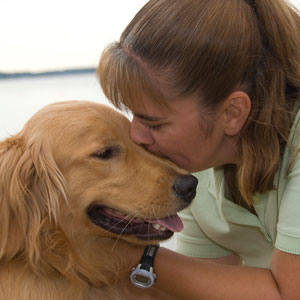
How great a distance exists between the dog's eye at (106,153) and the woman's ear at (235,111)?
30cm

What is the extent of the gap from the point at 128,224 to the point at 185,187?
0.18 meters

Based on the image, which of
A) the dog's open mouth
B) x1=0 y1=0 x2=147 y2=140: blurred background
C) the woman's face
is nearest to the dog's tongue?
the dog's open mouth

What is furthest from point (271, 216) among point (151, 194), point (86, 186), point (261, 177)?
point (86, 186)

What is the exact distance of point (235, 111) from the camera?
1.23 m

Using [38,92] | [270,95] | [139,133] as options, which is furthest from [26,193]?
[38,92]

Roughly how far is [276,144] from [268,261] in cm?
56

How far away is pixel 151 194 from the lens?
1.25m

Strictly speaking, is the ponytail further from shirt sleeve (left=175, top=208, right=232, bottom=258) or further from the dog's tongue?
shirt sleeve (left=175, top=208, right=232, bottom=258)

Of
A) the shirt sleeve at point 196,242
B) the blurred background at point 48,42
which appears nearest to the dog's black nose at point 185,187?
the shirt sleeve at point 196,242

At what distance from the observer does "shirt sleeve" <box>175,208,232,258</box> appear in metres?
1.76

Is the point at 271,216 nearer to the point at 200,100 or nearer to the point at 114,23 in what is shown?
the point at 200,100

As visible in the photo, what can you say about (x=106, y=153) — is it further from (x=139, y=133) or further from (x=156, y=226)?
(x=156, y=226)

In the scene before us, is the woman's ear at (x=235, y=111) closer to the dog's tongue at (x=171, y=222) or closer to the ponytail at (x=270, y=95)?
the ponytail at (x=270, y=95)

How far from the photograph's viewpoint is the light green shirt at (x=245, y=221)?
1.21 m
